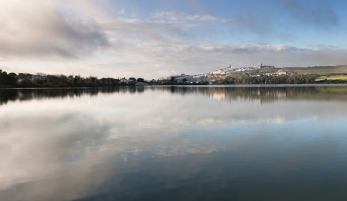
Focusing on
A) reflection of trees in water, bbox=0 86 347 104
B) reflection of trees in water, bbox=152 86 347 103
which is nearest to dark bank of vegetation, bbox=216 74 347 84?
reflection of trees in water, bbox=0 86 347 104

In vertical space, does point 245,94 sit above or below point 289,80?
below

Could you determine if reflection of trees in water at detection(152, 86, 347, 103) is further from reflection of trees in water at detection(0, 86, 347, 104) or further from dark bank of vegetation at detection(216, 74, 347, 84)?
dark bank of vegetation at detection(216, 74, 347, 84)

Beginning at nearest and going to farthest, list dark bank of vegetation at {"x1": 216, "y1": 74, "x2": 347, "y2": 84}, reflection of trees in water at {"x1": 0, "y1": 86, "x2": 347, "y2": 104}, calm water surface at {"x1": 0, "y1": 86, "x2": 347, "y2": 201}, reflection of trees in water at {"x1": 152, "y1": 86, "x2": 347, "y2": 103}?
calm water surface at {"x1": 0, "y1": 86, "x2": 347, "y2": 201}
reflection of trees in water at {"x1": 152, "y1": 86, "x2": 347, "y2": 103}
reflection of trees in water at {"x1": 0, "y1": 86, "x2": 347, "y2": 104}
dark bank of vegetation at {"x1": 216, "y1": 74, "x2": 347, "y2": 84}

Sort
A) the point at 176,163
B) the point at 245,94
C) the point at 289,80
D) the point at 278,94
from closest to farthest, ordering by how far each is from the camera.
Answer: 1. the point at 176,163
2. the point at 278,94
3. the point at 245,94
4. the point at 289,80

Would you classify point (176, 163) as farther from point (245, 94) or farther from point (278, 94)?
point (245, 94)

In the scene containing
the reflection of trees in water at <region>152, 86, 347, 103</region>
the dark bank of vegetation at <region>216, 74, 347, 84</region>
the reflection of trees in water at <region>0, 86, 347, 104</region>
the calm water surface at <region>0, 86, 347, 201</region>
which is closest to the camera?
the calm water surface at <region>0, 86, 347, 201</region>

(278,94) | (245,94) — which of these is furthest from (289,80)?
(245,94)

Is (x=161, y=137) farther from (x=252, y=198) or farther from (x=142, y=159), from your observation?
(x=252, y=198)

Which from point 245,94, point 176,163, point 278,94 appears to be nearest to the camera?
point 176,163

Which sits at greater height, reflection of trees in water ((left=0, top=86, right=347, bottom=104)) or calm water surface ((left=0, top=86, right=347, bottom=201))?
reflection of trees in water ((left=0, top=86, right=347, bottom=104))

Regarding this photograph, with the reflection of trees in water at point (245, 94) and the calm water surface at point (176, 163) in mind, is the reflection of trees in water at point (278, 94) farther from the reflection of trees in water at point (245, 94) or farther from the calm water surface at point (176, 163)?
the calm water surface at point (176, 163)

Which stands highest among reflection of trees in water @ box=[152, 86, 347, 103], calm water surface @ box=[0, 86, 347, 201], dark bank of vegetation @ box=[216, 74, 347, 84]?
dark bank of vegetation @ box=[216, 74, 347, 84]

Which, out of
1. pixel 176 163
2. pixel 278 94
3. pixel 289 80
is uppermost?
pixel 289 80

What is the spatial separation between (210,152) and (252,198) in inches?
149
